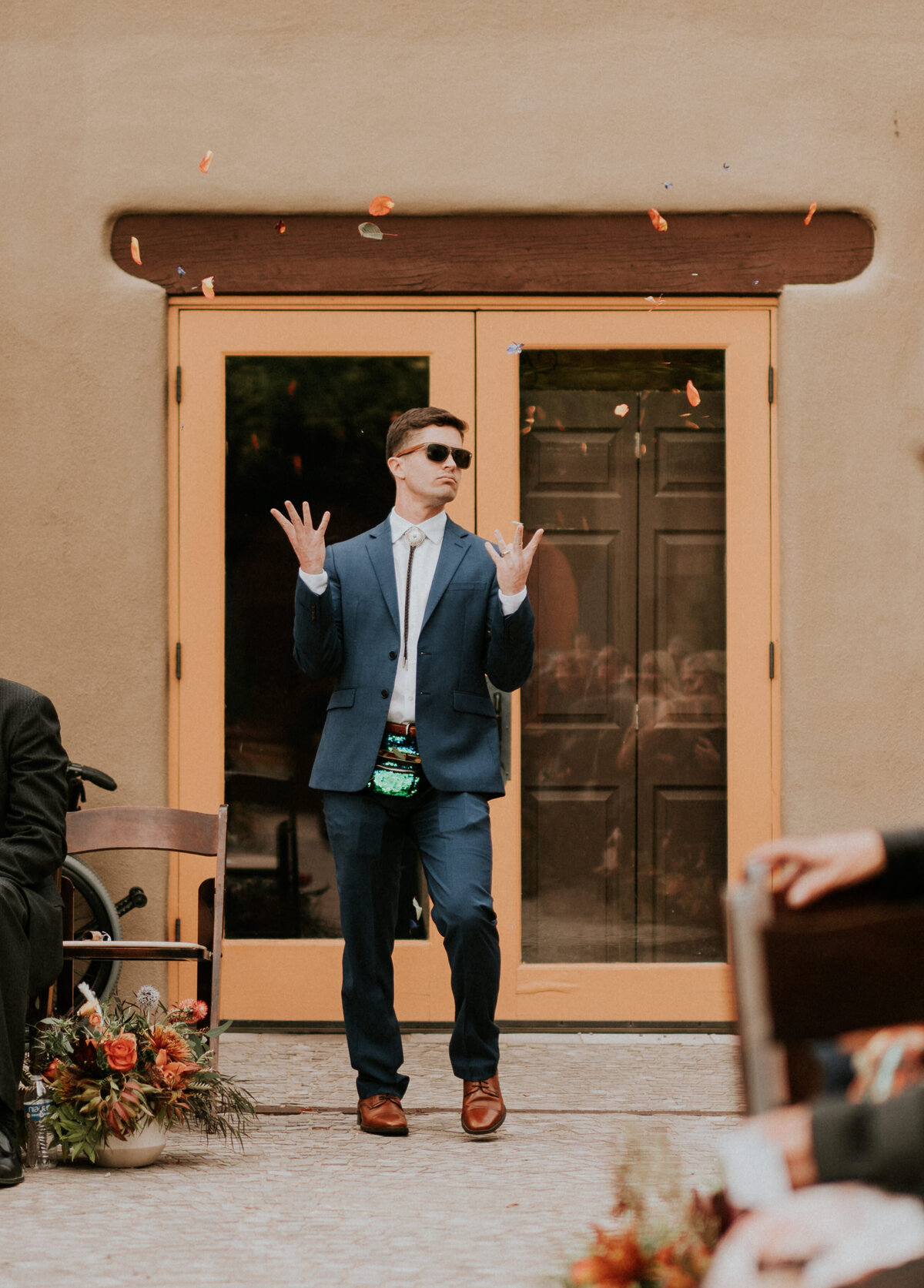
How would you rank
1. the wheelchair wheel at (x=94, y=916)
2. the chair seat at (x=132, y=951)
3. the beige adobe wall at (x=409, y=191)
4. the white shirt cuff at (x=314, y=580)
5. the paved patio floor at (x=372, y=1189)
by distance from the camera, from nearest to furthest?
the paved patio floor at (x=372, y=1189) → the white shirt cuff at (x=314, y=580) → the chair seat at (x=132, y=951) → the wheelchair wheel at (x=94, y=916) → the beige adobe wall at (x=409, y=191)

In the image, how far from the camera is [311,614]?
15.7ft

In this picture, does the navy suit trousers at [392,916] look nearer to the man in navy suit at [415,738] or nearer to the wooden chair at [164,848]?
the man in navy suit at [415,738]

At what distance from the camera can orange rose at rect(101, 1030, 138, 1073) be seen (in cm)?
434

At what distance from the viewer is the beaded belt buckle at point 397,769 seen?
4777mm

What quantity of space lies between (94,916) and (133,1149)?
184cm

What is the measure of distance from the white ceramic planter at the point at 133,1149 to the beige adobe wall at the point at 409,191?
229 centimetres

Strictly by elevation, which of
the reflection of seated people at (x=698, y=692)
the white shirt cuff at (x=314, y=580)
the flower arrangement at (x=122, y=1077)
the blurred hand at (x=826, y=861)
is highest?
the white shirt cuff at (x=314, y=580)

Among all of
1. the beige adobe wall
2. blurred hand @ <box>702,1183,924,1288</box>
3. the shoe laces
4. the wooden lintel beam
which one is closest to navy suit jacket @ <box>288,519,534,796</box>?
the shoe laces

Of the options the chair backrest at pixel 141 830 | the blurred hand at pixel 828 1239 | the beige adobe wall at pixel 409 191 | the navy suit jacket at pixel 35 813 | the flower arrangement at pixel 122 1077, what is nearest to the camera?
the blurred hand at pixel 828 1239

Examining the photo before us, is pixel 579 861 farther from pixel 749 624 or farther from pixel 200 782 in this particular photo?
pixel 200 782

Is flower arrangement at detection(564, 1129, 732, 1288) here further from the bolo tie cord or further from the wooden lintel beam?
the wooden lintel beam

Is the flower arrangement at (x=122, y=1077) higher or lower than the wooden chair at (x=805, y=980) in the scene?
lower

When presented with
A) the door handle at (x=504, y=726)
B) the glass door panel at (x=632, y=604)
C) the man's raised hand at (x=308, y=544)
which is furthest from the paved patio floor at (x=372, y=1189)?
the man's raised hand at (x=308, y=544)

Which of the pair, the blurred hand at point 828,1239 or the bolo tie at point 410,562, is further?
the bolo tie at point 410,562
